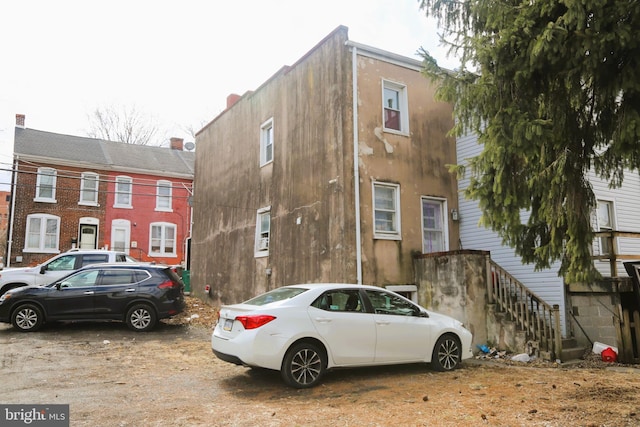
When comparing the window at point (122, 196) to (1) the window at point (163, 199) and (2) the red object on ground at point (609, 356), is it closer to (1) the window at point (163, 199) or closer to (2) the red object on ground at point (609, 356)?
(1) the window at point (163, 199)

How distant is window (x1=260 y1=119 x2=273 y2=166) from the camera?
1515 cm

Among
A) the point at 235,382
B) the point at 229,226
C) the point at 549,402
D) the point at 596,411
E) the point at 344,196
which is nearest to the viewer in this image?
the point at 596,411

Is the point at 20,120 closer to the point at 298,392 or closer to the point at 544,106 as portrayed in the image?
the point at 298,392

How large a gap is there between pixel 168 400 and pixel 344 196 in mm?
6451

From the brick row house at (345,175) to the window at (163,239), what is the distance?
15.5 metres

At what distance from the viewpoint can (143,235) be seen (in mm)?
29234

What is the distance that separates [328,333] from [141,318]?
6.83 m

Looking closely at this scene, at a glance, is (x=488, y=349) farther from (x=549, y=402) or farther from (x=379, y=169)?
(x=379, y=169)

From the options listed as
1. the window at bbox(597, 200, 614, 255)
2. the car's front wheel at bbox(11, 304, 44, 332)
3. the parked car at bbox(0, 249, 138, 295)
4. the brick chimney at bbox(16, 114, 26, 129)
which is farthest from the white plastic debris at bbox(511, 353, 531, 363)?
the brick chimney at bbox(16, 114, 26, 129)

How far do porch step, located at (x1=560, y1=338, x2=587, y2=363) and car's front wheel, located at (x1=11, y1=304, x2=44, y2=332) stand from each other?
471 inches

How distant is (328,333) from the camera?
277 inches

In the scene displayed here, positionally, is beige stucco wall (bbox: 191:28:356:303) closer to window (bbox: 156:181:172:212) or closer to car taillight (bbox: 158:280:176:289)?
car taillight (bbox: 158:280:176:289)

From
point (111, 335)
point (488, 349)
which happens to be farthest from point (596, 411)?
point (111, 335)

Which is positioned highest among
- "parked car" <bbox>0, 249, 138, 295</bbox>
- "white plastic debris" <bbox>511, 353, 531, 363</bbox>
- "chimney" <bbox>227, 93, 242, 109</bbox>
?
"chimney" <bbox>227, 93, 242, 109</bbox>
